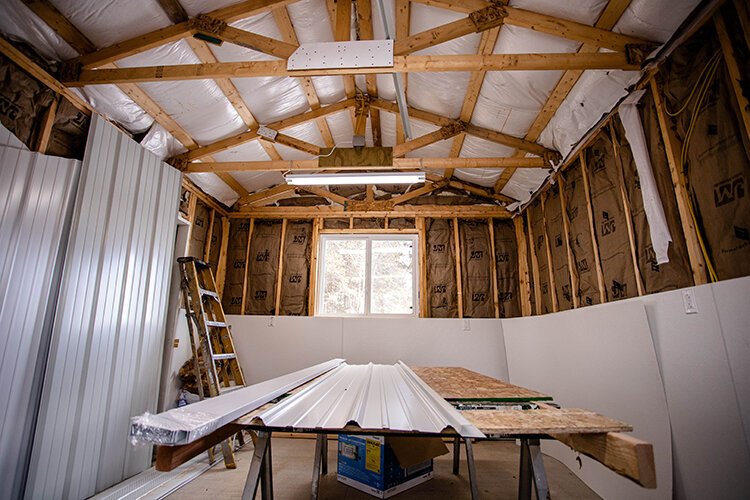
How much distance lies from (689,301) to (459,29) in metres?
2.31

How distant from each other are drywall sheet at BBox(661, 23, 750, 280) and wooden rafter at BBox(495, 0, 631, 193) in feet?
1.48

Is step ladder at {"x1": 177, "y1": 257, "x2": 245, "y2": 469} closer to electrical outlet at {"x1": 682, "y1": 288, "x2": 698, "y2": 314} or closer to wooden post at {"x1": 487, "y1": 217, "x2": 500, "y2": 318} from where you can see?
wooden post at {"x1": 487, "y1": 217, "x2": 500, "y2": 318}

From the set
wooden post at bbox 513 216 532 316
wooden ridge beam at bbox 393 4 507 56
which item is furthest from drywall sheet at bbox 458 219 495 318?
wooden ridge beam at bbox 393 4 507 56

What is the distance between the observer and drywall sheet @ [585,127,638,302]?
281cm

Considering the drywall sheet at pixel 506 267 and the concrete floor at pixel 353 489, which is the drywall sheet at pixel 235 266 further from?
the drywall sheet at pixel 506 267

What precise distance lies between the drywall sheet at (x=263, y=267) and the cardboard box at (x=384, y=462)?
9.27ft

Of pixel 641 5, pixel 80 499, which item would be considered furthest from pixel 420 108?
pixel 80 499

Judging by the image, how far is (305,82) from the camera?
138 inches

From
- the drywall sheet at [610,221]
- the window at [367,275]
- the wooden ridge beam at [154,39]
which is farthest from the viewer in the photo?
the window at [367,275]

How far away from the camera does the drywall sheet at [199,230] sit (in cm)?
451

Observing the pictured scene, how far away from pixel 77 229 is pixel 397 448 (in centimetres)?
279

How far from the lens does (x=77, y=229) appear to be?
8.05 feet

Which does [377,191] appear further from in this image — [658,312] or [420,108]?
[658,312]

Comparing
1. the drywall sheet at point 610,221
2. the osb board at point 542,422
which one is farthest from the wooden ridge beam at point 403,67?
the osb board at point 542,422
